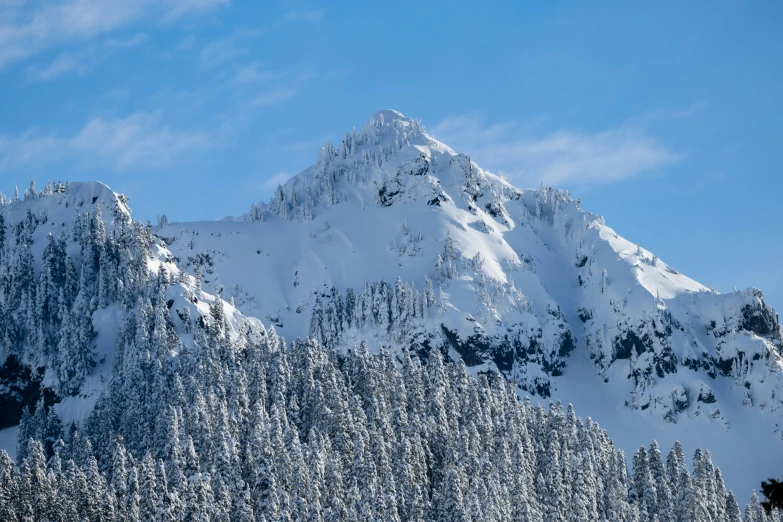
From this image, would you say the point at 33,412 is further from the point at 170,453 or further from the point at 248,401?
the point at 170,453

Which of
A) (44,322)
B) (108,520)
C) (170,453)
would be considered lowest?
(108,520)

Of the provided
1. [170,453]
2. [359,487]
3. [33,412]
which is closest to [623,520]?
[359,487]

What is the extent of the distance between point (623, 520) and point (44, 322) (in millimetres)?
114829

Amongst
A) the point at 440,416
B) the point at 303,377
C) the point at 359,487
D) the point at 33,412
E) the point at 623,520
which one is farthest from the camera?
the point at 33,412

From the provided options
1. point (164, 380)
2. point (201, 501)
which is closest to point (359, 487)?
point (201, 501)

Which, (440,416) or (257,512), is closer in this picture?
(257,512)

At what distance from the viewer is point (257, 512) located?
108 m

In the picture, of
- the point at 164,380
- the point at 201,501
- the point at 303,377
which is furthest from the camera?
the point at 164,380

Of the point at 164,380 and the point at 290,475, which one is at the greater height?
the point at 164,380

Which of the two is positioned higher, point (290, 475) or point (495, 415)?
point (495, 415)

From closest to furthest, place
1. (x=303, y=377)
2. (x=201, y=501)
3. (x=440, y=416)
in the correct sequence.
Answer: (x=201, y=501)
(x=440, y=416)
(x=303, y=377)

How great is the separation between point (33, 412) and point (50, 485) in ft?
245

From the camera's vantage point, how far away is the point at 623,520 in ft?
420

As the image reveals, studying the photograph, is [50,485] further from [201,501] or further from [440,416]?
[440,416]
